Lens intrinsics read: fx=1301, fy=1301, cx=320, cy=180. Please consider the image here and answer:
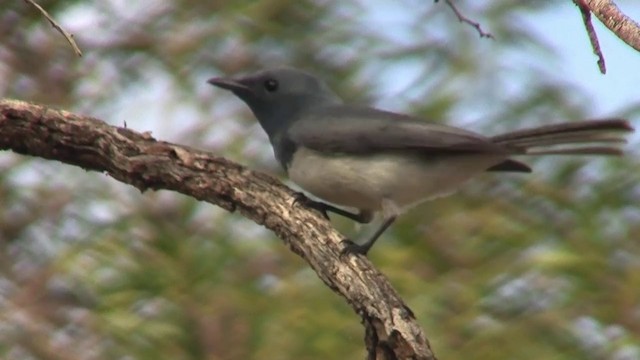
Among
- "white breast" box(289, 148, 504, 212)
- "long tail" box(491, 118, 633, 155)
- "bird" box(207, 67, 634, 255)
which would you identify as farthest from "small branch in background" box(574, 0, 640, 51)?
"white breast" box(289, 148, 504, 212)

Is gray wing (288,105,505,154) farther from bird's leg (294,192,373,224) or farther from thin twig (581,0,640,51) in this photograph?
thin twig (581,0,640,51)

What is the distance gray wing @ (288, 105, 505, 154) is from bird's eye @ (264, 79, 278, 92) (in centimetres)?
41

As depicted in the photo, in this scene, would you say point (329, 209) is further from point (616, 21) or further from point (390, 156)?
point (616, 21)

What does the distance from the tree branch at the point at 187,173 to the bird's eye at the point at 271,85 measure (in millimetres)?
1433

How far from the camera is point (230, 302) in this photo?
673 cm

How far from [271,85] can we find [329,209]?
1058 millimetres

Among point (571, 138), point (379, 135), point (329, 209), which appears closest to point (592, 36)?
point (571, 138)

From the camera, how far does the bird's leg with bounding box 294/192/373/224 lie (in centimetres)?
456

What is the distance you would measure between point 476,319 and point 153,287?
1.68m

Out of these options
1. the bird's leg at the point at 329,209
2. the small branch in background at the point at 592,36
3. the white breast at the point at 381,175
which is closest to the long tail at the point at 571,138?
the white breast at the point at 381,175

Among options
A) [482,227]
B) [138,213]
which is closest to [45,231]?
[138,213]

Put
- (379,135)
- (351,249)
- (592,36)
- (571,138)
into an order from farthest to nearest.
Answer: (379,135), (571,138), (351,249), (592,36)

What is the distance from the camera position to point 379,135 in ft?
17.1

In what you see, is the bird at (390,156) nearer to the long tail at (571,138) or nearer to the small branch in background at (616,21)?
the long tail at (571,138)
